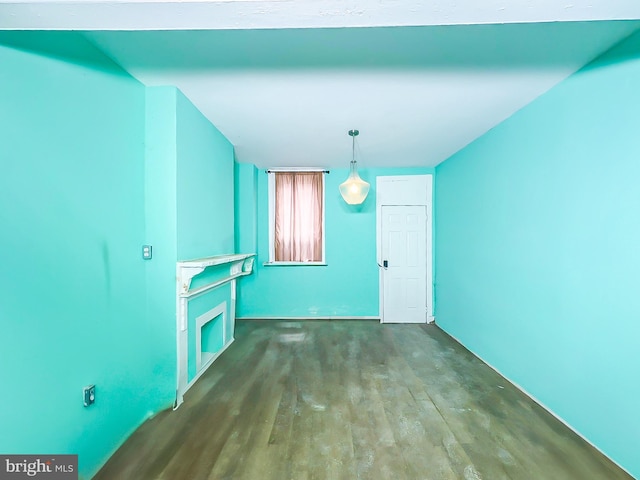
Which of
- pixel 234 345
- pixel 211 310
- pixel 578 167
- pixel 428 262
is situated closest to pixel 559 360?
pixel 578 167

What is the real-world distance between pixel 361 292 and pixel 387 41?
3533 mm

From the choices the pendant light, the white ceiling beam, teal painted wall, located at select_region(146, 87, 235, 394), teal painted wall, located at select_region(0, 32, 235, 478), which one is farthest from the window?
the white ceiling beam

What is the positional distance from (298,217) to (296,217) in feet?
0.11

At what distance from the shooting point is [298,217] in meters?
4.46

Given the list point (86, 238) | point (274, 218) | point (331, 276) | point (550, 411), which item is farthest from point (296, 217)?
point (550, 411)

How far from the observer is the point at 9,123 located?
1.16 m

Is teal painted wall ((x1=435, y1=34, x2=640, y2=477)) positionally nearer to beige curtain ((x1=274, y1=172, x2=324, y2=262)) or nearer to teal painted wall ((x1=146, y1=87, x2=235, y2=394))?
beige curtain ((x1=274, y1=172, x2=324, y2=262))

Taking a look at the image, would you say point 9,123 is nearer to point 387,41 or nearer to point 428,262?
point 387,41

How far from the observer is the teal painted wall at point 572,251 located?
5.06 ft

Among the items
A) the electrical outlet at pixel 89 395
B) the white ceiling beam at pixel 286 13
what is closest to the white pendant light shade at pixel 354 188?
the white ceiling beam at pixel 286 13

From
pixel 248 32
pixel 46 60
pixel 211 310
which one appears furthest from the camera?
pixel 211 310

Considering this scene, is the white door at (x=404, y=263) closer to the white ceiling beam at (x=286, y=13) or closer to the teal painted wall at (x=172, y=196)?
the teal painted wall at (x=172, y=196)

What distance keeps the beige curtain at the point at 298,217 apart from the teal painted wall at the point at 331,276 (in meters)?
0.15

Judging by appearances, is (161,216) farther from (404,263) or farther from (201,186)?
(404,263)
